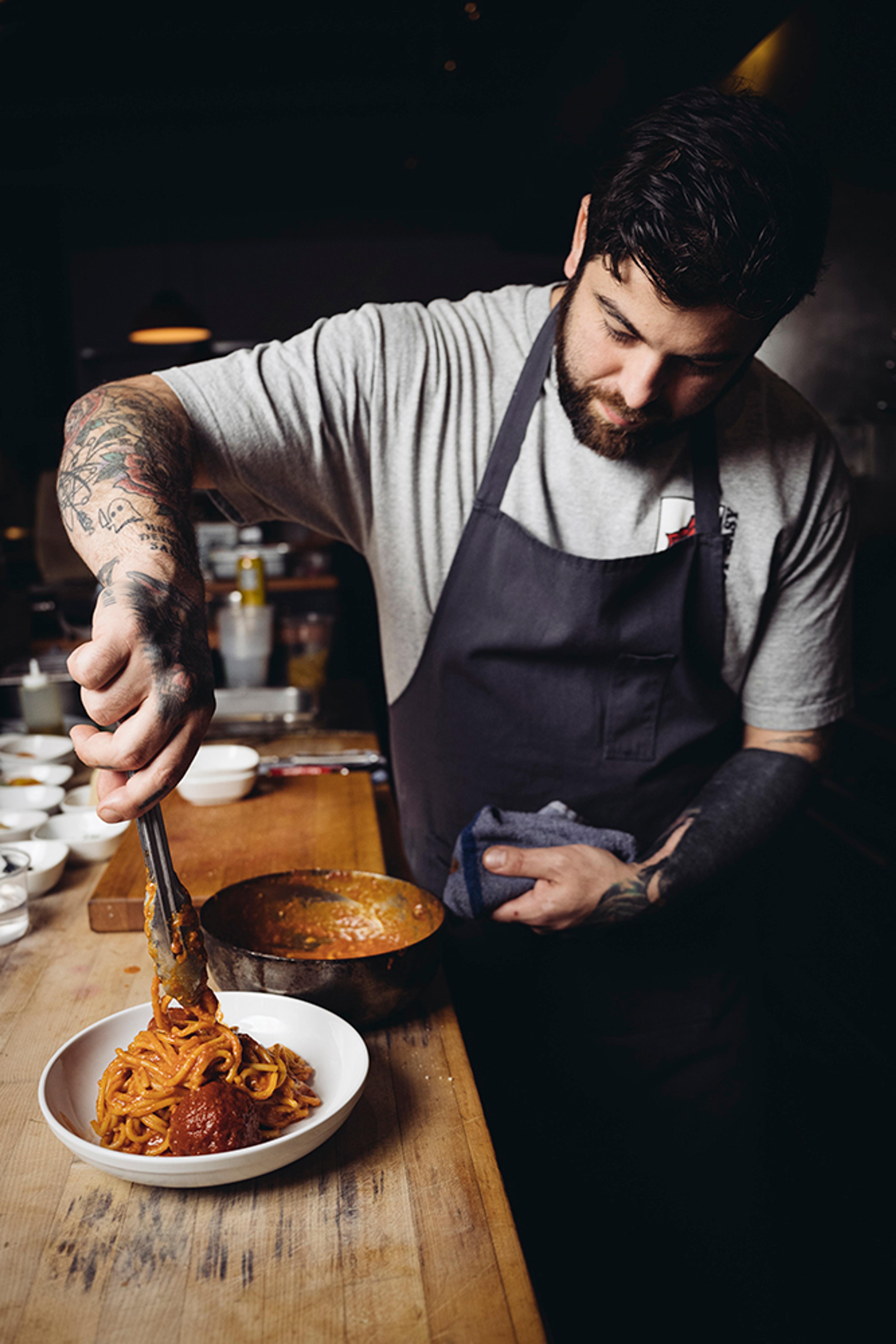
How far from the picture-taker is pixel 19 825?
164 centimetres

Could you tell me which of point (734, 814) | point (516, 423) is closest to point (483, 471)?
point (516, 423)

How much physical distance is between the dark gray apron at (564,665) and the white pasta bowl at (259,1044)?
2.07 feet

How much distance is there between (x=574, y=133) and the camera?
4.45 m

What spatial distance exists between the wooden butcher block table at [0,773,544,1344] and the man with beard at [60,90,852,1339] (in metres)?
0.48

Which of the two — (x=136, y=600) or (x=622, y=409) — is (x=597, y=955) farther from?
(x=136, y=600)

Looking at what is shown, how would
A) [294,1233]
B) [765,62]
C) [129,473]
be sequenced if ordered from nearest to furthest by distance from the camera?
[294,1233]
[129,473]
[765,62]

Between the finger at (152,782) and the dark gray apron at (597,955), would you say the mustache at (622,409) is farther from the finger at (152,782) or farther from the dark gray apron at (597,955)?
the finger at (152,782)

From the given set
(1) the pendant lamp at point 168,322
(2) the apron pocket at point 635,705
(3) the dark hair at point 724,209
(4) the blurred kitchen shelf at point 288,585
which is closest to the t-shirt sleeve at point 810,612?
(2) the apron pocket at point 635,705

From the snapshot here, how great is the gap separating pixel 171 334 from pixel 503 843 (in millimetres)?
6114

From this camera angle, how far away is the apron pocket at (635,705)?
155 centimetres

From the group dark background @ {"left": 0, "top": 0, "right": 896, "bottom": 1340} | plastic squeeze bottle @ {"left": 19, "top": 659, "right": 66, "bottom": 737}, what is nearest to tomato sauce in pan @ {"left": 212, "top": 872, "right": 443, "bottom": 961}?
plastic squeeze bottle @ {"left": 19, "top": 659, "right": 66, "bottom": 737}

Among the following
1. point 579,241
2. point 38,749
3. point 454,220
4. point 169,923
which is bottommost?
point 38,749

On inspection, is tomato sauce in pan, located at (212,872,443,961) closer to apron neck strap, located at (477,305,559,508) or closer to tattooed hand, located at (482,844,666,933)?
tattooed hand, located at (482,844,666,933)

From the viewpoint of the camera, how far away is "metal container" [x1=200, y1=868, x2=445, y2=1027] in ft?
3.48
